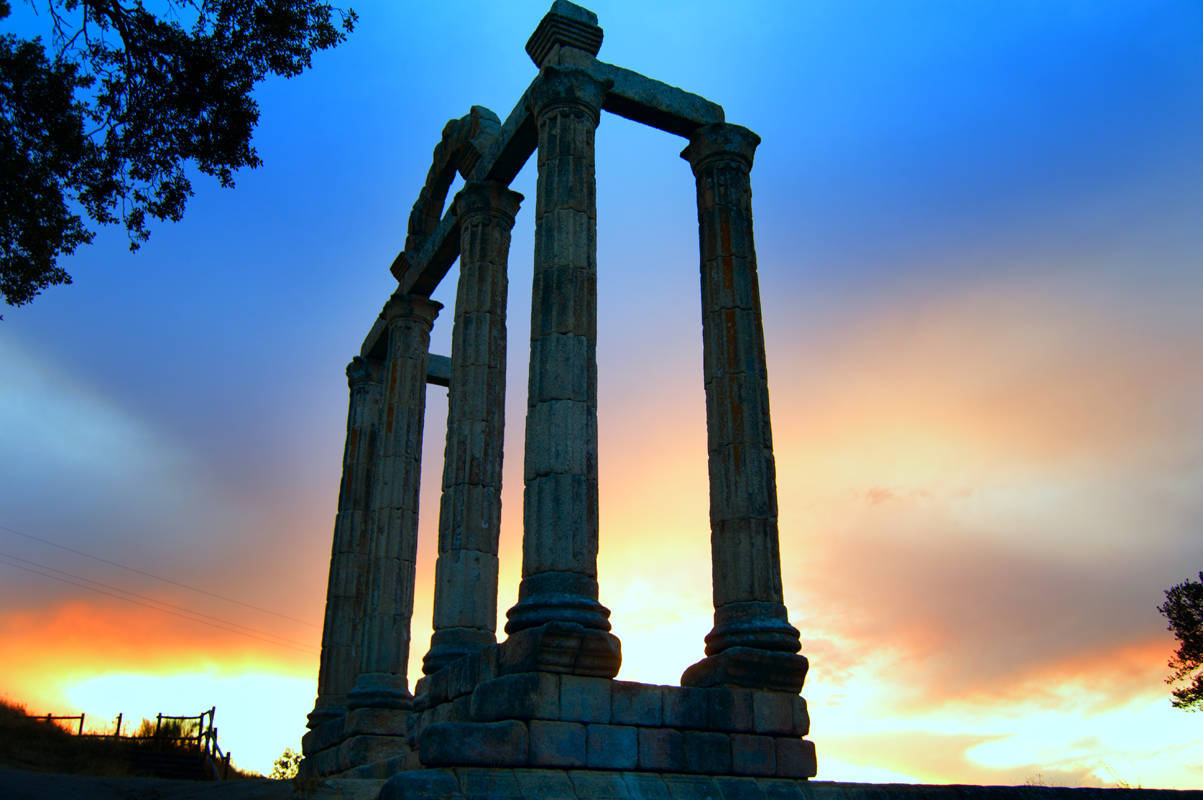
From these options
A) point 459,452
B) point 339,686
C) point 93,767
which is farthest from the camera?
point 93,767

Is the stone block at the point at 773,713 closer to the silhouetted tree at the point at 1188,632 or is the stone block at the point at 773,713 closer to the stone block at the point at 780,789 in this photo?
the stone block at the point at 780,789

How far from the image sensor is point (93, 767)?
31562mm

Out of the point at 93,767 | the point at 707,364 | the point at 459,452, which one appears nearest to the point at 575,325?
the point at 707,364

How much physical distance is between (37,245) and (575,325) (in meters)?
9.30

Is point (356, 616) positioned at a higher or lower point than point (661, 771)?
higher

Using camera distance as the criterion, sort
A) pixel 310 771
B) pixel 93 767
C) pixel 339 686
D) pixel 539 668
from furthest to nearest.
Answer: pixel 93 767, pixel 339 686, pixel 310 771, pixel 539 668

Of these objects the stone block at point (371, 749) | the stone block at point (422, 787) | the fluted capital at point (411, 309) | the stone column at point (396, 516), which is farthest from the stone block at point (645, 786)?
the fluted capital at point (411, 309)

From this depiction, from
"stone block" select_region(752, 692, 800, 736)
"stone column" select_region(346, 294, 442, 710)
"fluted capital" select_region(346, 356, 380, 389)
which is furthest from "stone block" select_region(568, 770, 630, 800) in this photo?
"fluted capital" select_region(346, 356, 380, 389)

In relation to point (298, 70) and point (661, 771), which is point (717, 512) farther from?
point (298, 70)

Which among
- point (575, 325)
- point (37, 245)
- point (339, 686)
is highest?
point (37, 245)

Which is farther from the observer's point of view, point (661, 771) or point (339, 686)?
point (339, 686)

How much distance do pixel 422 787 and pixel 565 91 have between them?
12325 millimetres

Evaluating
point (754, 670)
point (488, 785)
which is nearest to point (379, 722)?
point (754, 670)

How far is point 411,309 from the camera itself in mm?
27672
